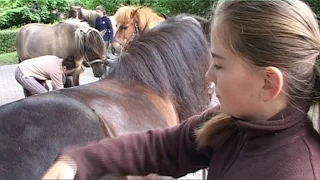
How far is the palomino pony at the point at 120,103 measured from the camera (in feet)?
5.98

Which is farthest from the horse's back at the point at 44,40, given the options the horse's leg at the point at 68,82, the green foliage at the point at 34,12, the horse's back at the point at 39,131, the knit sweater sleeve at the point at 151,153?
the knit sweater sleeve at the point at 151,153

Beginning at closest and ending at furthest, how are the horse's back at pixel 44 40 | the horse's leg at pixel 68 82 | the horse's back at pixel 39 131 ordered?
the horse's back at pixel 39 131, the horse's leg at pixel 68 82, the horse's back at pixel 44 40

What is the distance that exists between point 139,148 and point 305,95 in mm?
431

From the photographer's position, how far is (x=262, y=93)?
3.27 ft

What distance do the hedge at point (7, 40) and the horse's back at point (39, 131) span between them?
14774 mm

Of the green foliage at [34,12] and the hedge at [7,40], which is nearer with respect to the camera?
the green foliage at [34,12]

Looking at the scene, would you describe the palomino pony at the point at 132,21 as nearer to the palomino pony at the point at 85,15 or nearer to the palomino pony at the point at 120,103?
the palomino pony at the point at 120,103

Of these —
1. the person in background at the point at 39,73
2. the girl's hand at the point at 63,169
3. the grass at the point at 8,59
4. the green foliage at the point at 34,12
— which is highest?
the girl's hand at the point at 63,169

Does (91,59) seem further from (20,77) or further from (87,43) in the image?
(20,77)

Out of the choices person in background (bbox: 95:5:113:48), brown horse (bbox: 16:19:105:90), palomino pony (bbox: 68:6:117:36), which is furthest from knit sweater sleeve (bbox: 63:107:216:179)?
palomino pony (bbox: 68:6:117:36)

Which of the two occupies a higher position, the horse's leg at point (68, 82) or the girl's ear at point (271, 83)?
the girl's ear at point (271, 83)

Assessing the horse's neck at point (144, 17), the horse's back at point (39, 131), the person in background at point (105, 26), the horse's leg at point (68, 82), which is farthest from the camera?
the person in background at point (105, 26)

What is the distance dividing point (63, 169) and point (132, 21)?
5.22 meters

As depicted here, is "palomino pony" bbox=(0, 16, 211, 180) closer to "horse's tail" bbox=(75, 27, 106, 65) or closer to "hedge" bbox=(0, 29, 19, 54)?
"horse's tail" bbox=(75, 27, 106, 65)
